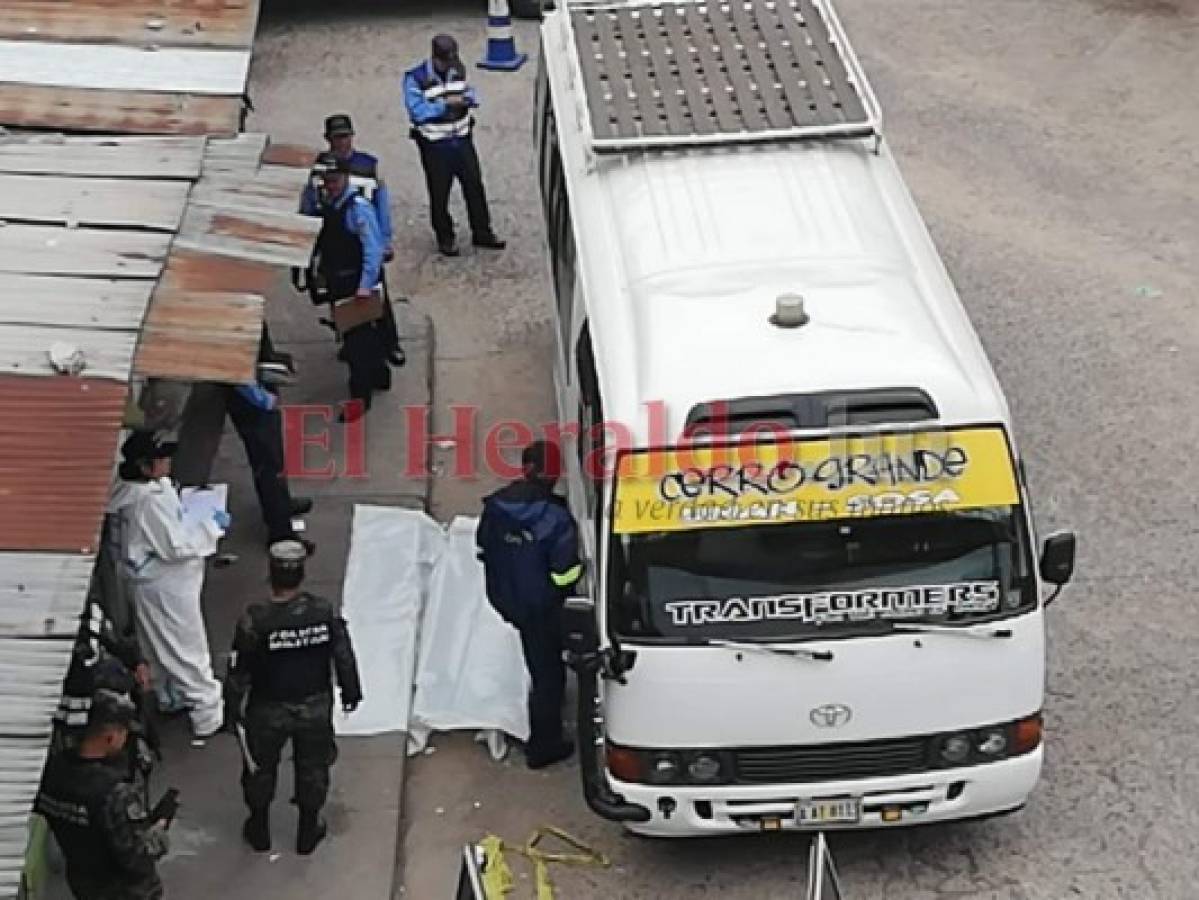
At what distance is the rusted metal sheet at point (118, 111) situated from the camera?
1132 centimetres

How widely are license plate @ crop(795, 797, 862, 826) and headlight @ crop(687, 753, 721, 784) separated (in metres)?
0.39

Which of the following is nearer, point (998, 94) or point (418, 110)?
point (418, 110)

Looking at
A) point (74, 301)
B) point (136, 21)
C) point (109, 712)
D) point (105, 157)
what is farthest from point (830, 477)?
point (136, 21)

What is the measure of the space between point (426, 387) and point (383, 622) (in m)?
3.01

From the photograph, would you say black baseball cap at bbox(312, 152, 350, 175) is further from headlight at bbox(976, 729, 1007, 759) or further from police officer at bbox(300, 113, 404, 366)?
headlight at bbox(976, 729, 1007, 759)

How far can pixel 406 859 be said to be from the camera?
9.80m

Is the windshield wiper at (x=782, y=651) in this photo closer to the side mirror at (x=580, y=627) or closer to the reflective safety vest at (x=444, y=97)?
the side mirror at (x=580, y=627)

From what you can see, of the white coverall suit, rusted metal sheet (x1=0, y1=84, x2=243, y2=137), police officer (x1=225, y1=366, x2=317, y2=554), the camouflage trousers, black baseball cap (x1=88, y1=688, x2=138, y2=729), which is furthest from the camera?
police officer (x1=225, y1=366, x2=317, y2=554)

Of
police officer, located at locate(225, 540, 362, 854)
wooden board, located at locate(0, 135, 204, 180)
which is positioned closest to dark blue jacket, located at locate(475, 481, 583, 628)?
police officer, located at locate(225, 540, 362, 854)

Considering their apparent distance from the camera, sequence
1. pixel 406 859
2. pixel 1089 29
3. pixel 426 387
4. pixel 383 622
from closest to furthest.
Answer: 1. pixel 406 859
2. pixel 383 622
3. pixel 426 387
4. pixel 1089 29

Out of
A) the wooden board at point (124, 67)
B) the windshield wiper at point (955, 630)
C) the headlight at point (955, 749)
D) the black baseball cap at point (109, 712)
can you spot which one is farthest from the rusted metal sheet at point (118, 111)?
the headlight at point (955, 749)

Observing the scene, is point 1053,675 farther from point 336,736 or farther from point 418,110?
point 418,110

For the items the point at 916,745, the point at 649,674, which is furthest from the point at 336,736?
the point at 916,745

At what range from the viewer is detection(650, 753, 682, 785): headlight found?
29.3 feet
